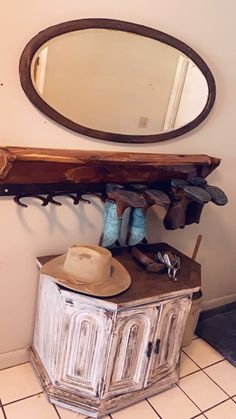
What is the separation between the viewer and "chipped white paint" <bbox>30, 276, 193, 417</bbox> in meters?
1.38

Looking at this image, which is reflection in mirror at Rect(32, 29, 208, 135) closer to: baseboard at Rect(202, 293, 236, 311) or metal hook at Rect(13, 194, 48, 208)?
metal hook at Rect(13, 194, 48, 208)

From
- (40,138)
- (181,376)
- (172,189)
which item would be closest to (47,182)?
(40,138)

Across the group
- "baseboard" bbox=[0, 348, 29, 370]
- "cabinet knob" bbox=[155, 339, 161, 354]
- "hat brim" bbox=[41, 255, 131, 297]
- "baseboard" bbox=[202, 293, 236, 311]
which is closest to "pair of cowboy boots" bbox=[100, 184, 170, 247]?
"hat brim" bbox=[41, 255, 131, 297]

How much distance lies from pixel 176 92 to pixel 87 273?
0.91 m

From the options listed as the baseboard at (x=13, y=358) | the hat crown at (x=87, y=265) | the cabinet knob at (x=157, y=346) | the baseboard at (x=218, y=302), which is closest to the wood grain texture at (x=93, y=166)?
the hat crown at (x=87, y=265)

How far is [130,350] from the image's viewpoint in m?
1.47

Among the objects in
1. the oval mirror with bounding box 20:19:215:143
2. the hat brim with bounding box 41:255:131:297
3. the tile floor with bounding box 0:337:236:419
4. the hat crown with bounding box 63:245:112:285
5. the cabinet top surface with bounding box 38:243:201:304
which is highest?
the oval mirror with bounding box 20:19:215:143

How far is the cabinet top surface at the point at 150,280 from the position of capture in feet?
4.59

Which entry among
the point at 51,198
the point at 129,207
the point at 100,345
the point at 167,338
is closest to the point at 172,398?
the point at 167,338

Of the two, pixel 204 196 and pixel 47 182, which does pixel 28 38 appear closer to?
pixel 47 182

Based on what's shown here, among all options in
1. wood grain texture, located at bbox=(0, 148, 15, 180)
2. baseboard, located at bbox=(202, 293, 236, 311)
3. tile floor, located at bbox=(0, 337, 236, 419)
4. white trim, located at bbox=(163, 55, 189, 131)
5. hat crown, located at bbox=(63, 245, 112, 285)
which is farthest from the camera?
baseboard, located at bbox=(202, 293, 236, 311)

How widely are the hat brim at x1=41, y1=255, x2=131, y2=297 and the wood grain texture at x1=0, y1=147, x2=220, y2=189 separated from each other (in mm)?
334

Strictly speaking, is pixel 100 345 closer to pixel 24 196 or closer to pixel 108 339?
pixel 108 339

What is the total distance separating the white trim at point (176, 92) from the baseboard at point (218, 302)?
1.25 metres
